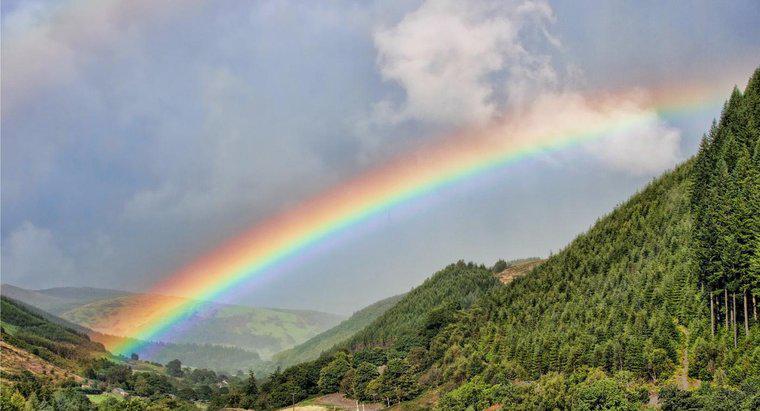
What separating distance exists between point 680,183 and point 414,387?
76405 millimetres

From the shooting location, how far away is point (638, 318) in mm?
103750

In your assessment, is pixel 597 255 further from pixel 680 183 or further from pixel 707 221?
pixel 707 221

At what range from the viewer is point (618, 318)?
109250 mm

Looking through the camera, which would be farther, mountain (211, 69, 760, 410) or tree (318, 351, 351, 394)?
tree (318, 351, 351, 394)

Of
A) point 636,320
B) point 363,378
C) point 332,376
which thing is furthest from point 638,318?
point 332,376

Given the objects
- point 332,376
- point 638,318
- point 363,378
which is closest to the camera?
point 638,318

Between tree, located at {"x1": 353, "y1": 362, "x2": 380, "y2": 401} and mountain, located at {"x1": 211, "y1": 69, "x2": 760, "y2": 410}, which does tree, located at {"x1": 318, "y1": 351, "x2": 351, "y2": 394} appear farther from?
tree, located at {"x1": 353, "y1": 362, "x2": 380, "y2": 401}

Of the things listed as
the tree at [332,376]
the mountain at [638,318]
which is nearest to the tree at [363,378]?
the mountain at [638,318]

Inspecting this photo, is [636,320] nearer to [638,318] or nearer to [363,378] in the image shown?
[638,318]

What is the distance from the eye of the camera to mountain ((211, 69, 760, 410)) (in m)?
86.8

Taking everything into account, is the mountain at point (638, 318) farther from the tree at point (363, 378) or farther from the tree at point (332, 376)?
the tree at point (332, 376)

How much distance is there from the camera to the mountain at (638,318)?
285ft

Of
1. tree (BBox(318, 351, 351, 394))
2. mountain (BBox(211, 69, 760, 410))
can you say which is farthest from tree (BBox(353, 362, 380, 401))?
tree (BBox(318, 351, 351, 394))

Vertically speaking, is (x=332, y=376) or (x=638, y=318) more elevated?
(x=638, y=318)
